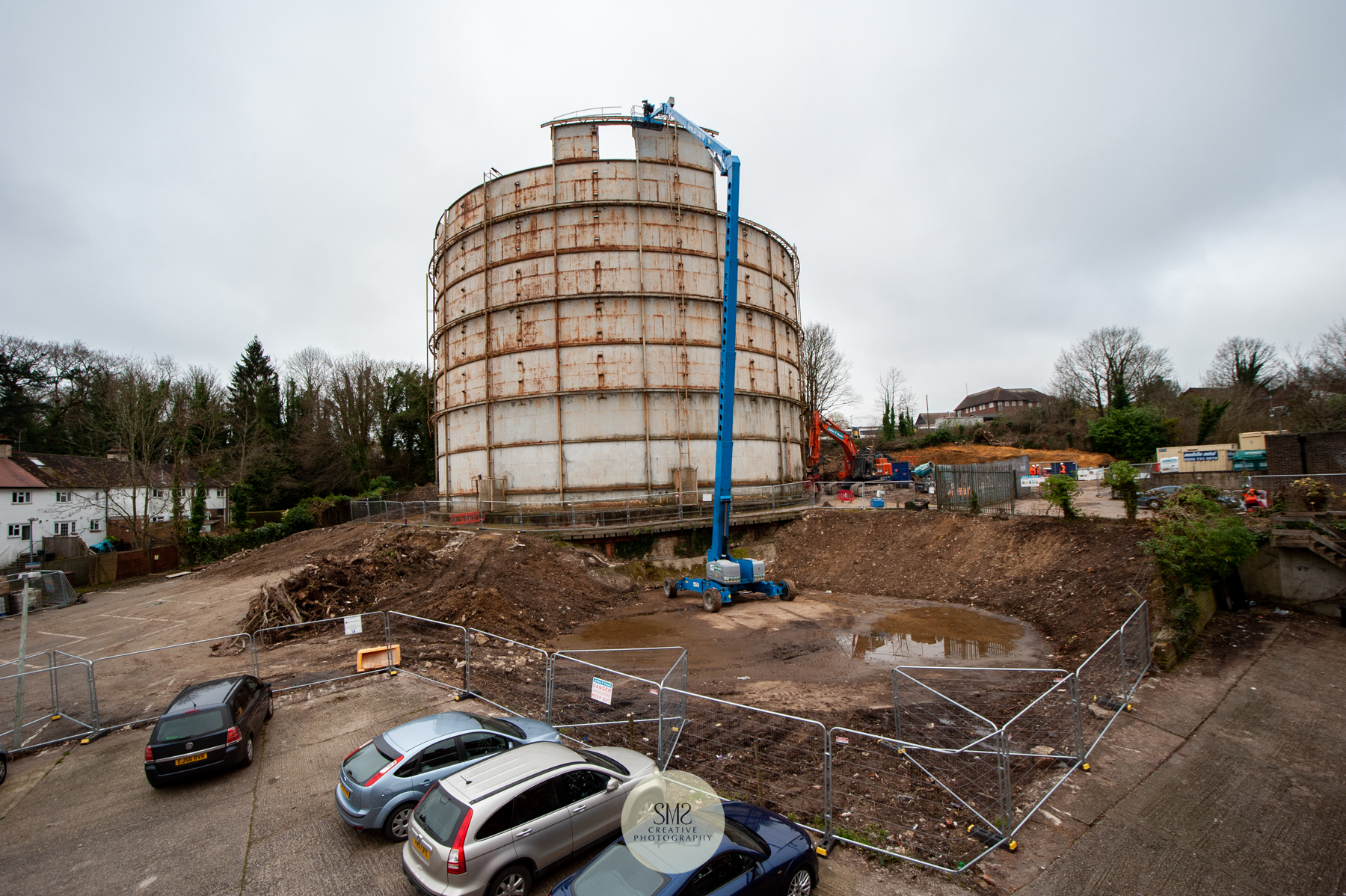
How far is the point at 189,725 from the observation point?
329 inches

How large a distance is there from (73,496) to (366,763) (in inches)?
1718

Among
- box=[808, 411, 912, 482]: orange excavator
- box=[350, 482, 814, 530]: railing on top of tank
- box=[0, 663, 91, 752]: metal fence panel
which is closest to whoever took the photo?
box=[0, 663, 91, 752]: metal fence panel

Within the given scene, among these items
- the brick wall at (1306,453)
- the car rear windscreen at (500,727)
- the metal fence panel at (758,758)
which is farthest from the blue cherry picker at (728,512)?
the brick wall at (1306,453)

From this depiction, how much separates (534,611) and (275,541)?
89.3ft

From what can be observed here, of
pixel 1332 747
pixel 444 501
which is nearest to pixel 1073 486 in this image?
pixel 1332 747

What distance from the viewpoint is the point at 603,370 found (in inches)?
1061

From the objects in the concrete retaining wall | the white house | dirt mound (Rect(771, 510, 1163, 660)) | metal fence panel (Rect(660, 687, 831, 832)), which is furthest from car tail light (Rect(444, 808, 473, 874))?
the white house

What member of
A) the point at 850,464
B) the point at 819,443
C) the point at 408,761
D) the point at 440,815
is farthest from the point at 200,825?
the point at 850,464

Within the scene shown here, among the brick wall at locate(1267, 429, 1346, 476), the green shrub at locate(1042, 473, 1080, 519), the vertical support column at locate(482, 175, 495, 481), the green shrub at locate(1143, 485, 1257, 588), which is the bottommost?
the green shrub at locate(1143, 485, 1257, 588)

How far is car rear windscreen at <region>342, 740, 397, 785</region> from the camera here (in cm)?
710

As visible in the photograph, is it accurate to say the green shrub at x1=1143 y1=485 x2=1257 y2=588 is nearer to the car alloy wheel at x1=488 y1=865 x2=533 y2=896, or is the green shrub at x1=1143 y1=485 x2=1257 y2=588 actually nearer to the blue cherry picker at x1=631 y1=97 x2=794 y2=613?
the blue cherry picker at x1=631 y1=97 x2=794 y2=613

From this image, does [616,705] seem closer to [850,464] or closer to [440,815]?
[440,815]

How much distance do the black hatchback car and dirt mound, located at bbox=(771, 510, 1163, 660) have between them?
51.9 feet

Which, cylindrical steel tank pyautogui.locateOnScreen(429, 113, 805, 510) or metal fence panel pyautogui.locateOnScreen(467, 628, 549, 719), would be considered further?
cylindrical steel tank pyautogui.locateOnScreen(429, 113, 805, 510)
